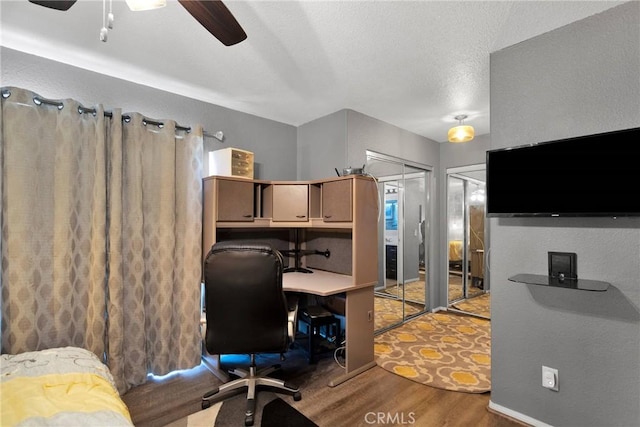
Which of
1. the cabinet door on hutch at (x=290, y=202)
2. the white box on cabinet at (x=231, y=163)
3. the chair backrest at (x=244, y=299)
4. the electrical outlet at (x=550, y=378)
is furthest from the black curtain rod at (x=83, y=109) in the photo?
the electrical outlet at (x=550, y=378)

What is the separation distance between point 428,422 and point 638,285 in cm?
151

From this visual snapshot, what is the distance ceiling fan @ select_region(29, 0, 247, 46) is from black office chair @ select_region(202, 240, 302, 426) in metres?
1.22

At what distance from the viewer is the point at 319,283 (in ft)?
8.81

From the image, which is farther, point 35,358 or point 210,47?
point 210,47

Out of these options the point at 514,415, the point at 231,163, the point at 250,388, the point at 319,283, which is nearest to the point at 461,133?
the point at 319,283

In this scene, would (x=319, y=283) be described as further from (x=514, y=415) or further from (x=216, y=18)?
(x=216, y=18)

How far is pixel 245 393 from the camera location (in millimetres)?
2289

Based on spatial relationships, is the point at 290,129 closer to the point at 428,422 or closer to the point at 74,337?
the point at 74,337

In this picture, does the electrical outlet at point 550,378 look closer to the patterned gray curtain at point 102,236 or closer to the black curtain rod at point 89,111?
the patterned gray curtain at point 102,236

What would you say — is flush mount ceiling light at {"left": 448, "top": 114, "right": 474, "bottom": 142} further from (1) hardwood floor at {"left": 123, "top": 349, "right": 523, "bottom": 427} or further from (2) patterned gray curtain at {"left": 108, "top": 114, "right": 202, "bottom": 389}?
(2) patterned gray curtain at {"left": 108, "top": 114, "right": 202, "bottom": 389}

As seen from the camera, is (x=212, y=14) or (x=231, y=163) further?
(x=231, y=163)

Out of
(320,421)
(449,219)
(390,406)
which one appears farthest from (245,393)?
(449,219)

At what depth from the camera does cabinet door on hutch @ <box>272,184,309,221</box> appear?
10.1ft

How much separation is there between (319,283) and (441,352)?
1.55 m
